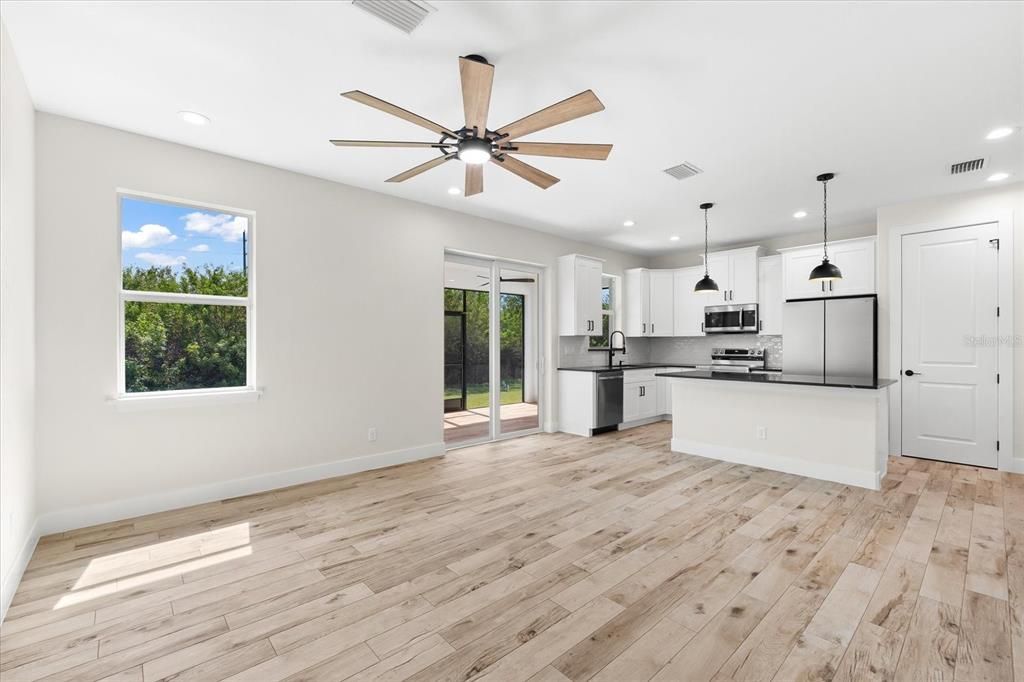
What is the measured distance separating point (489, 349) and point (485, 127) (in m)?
→ 3.65

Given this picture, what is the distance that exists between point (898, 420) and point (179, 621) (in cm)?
662

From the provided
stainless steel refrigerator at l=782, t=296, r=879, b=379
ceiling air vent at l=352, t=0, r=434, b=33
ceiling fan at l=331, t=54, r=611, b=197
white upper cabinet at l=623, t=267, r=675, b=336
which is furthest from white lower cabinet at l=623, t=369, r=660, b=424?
ceiling air vent at l=352, t=0, r=434, b=33

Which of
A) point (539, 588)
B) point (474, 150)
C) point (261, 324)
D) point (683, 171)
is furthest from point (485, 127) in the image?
point (261, 324)

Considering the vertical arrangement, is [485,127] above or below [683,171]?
below

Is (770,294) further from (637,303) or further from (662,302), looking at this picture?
(637,303)

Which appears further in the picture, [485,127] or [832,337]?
[832,337]

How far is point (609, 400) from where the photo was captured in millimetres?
6410

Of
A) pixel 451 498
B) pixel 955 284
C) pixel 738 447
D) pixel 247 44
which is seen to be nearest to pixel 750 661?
pixel 451 498

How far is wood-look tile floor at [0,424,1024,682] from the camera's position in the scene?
188cm

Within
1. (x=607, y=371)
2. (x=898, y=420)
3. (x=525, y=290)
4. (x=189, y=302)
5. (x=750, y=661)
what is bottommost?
(x=750, y=661)

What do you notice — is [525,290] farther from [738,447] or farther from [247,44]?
[247,44]

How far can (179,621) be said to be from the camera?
7.09 ft

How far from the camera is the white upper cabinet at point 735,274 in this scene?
21.9 feet

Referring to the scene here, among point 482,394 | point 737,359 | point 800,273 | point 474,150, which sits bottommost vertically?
point 482,394
